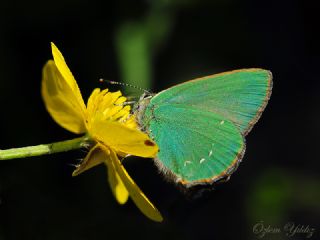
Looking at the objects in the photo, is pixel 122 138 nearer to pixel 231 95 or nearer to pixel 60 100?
pixel 60 100

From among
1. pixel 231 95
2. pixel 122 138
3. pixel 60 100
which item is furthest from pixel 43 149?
pixel 231 95

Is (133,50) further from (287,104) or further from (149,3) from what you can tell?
(287,104)

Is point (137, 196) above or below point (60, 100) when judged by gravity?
below

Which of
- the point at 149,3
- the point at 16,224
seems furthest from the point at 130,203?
the point at 149,3

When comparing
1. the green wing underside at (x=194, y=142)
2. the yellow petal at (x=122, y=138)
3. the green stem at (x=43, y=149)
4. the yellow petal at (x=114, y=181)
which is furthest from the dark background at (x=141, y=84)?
the green stem at (x=43, y=149)

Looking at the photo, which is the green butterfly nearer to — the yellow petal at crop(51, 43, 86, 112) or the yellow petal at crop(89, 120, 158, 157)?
the yellow petal at crop(89, 120, 158, 157)
